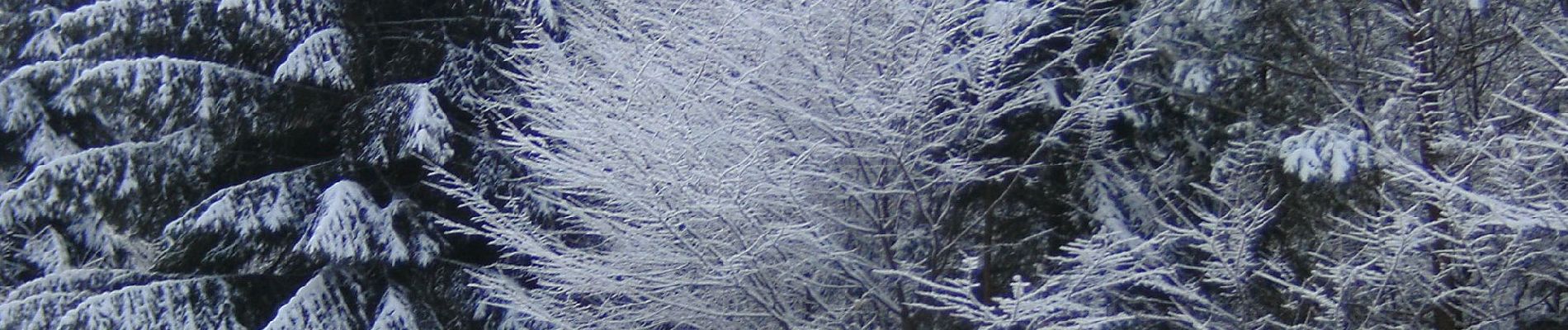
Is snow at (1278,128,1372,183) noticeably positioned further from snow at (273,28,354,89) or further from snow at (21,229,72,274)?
snow at (21,229,72,274)

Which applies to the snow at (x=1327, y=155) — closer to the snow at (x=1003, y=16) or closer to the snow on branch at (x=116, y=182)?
the snow at (x=1003, y=16)

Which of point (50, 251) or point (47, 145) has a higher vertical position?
point (47, 145)

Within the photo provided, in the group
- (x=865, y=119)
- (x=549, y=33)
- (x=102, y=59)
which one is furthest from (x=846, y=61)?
(x=102, y=59)

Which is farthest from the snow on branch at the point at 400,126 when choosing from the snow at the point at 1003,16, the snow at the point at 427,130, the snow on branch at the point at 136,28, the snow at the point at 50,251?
the snow at the point at 1003,16

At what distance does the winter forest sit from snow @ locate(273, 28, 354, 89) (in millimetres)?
35

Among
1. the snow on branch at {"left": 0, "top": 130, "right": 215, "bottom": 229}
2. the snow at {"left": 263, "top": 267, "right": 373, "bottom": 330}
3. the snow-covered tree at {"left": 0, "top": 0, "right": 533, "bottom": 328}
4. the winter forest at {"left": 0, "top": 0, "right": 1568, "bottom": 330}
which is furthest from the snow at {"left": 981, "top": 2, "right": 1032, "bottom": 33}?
the snow on branch at {"left": 0, "top": 130, "right": 215, "bottom": 229}

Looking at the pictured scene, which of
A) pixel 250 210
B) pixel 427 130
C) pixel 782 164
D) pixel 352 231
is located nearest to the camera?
pixel 782 164

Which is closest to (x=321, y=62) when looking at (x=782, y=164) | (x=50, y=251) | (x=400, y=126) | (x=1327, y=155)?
(x=400, y=126)

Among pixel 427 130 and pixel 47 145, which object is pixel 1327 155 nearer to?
pixel 427 130

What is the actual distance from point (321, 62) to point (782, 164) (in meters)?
3.35

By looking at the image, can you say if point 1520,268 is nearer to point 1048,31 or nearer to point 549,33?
point 1048,31

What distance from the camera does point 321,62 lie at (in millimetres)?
7441

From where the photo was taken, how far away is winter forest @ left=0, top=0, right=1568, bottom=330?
18.7 ft

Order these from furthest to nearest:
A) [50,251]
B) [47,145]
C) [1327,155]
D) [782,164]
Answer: [50,251]
[47,145]
[1327,155]
[782,164]
